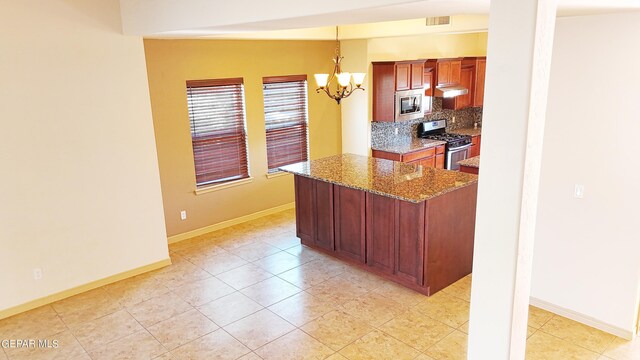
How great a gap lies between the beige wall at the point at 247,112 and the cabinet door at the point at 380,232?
249 cm

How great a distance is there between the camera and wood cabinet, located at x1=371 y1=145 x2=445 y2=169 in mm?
7113

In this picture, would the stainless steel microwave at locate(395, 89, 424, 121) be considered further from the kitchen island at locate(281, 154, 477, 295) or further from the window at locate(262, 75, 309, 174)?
the kitchen island at locate(281, 154, 477, 295)

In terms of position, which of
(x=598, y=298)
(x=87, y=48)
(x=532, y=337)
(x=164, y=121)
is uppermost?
(x=87, y=48)

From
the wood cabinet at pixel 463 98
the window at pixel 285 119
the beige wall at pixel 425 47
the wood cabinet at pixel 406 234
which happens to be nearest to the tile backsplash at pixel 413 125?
the wood cabinet at pixel 463 98

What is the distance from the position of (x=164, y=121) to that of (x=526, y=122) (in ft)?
16.1

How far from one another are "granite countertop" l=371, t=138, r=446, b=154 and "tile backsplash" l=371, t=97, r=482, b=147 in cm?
6

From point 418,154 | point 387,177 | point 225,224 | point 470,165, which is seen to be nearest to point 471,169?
point 470,165

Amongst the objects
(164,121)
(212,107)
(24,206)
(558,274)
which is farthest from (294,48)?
(558,274)

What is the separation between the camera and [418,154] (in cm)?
731

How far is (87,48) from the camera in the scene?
4547 mm

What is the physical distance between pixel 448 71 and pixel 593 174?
4.45 meters

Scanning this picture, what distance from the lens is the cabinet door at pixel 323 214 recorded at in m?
5.35

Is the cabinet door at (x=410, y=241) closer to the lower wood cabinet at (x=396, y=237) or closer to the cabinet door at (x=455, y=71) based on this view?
→ the lower wood cabinet at (x=396, y=237)

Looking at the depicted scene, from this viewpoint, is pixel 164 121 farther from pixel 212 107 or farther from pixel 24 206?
pixel 24 206
